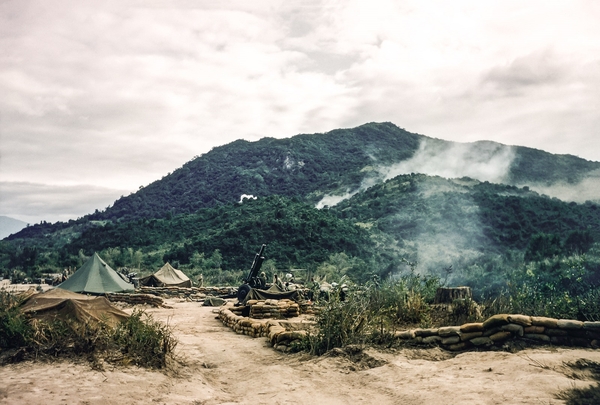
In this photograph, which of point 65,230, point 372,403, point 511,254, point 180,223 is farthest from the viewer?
point 65,230

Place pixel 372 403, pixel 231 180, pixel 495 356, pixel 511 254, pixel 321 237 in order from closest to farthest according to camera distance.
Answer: pixel 372 403 < pixel 495 356 < pixel 511 254 < pixel 321 237 < pixel 231 180

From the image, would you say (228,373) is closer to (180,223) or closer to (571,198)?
(180,223)

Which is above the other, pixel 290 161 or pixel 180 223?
pixel 290 161

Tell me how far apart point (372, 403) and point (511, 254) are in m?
37.4

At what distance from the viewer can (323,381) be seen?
5.57m

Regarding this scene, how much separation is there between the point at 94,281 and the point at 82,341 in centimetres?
1409

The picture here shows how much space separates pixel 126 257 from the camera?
39.2m

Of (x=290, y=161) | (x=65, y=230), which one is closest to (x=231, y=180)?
(x=290, y=161)

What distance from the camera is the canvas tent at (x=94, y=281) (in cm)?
1819

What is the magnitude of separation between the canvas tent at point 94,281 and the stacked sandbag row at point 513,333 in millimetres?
15313

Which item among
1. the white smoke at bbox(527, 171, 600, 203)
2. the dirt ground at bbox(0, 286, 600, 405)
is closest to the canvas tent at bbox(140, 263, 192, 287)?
the dirt ground at bbox(0, 286, 600, 405)

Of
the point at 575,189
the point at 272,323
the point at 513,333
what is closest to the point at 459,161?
the point at 575,189

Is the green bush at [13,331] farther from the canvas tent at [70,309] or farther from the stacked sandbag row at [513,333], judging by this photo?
the stacked sandbag row at [513,333]

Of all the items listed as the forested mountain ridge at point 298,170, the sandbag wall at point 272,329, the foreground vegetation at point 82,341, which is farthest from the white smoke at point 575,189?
the foreground vegetation at point 82,341
